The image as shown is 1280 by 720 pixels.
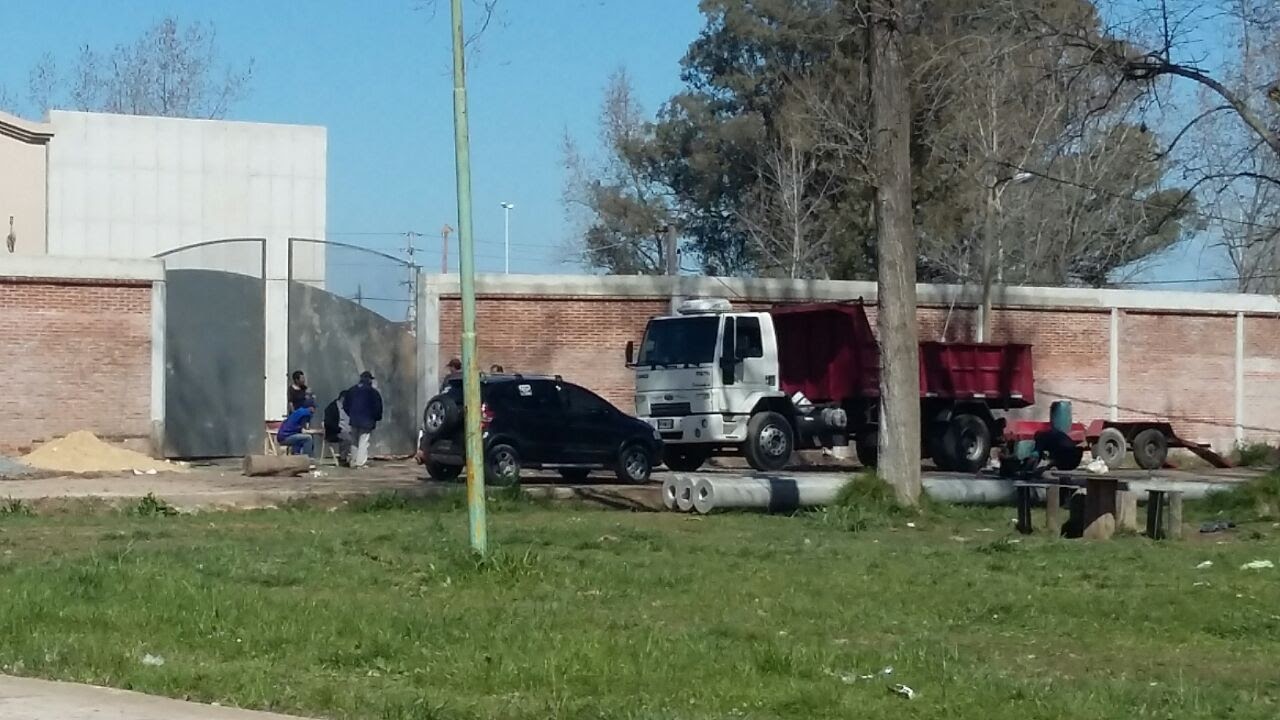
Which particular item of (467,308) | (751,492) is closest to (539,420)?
(751,492)

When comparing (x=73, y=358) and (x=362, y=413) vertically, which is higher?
(x=73, y=358)

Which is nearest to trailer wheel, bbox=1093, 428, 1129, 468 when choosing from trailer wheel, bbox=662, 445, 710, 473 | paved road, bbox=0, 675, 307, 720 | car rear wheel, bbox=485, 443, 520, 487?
trailer wheel, bbox=662, 445, 710, 473

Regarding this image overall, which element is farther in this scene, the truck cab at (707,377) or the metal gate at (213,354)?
the metal gate at (213,354)

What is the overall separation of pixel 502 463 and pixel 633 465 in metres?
2.60

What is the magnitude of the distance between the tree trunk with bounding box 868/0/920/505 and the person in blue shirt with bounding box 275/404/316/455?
43.0ft

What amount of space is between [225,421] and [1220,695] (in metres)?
27.4

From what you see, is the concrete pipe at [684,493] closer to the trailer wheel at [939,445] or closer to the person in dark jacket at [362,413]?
the person in dark jacket at [362,413]

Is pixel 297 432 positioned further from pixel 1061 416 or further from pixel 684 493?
pixel 1061 416

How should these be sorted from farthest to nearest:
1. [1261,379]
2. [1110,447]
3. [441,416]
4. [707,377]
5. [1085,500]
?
[1261,379]
[1110,447]
[707,377]
[441,416]
[1085,500]

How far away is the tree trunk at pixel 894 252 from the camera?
21.8 meters

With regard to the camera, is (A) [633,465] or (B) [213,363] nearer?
(A) [633,465]

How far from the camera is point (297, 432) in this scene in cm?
3159

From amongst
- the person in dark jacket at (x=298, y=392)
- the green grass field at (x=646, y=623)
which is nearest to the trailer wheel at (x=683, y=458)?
the person in dark jacket at (x=298, y=392)

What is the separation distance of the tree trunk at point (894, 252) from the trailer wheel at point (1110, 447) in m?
13.1
